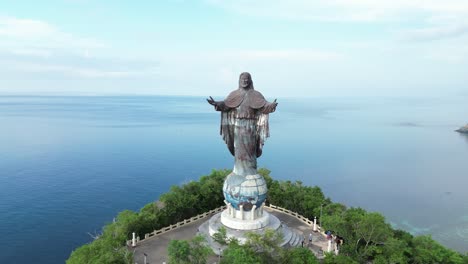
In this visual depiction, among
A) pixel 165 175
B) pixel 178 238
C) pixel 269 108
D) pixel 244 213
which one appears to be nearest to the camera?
pixel 269 108

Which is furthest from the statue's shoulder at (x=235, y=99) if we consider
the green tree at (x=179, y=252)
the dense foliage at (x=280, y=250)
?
the green tree at (x=179, y=252)

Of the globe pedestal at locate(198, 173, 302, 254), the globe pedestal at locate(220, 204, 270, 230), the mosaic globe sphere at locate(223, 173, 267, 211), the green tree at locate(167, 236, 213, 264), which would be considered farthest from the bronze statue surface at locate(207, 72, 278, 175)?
the green tree at locate(167, 236, 213, 264)

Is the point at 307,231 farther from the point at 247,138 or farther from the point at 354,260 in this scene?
the point at 247,138

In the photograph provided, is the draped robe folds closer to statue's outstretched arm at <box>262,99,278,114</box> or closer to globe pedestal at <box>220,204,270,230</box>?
statue's outstretched arm at <box>262,99,278,114</box>

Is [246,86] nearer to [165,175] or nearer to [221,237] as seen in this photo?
[221,237]

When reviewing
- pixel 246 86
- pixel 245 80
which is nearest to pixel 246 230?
pixel 246 86

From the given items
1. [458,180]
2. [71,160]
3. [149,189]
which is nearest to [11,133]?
[71,160]
